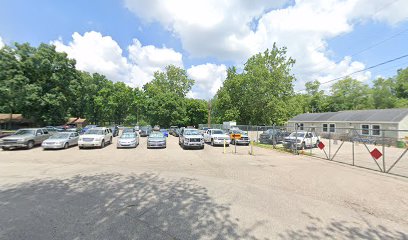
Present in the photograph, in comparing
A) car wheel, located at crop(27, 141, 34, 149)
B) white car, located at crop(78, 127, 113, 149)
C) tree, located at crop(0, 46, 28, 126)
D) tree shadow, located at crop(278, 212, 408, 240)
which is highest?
tree, located at crop(0, 46, 28, 126)

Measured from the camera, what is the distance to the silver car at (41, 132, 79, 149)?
53.6ft

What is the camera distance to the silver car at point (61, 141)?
53.6 feet

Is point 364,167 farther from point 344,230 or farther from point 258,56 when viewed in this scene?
point 258,56

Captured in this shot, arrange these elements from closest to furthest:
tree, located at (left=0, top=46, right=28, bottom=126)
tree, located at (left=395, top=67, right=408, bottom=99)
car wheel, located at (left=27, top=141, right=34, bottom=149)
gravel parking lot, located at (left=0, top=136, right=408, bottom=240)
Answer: gravel parking lot, located at (left=0, top=136, right=408, bottom=240), car wheel, located at (left=27, top=141, right=34, bottom=149), tree, located at (left=0, top=46, right=28, bottom=126), tree, located at (left=395, top=67, right=408, bottom=99)

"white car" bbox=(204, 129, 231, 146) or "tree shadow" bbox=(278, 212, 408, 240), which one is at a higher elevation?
"white car" bbox=(204, 129, 231, 146)

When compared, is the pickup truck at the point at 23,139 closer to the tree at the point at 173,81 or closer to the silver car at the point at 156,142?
the silver car at the point at 156,142

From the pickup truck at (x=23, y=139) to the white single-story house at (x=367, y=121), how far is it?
24.3m

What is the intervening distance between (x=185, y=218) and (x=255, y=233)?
4.90 feet

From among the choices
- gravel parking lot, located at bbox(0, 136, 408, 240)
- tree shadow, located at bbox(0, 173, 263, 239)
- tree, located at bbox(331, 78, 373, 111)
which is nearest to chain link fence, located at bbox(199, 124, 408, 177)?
gravel parking lot, located at bbox(0, 136, 408, 240)

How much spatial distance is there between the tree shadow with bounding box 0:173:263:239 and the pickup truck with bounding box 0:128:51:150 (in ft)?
40.2

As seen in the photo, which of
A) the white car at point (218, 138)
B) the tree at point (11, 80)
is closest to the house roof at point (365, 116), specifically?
the white car at point (218, 138)

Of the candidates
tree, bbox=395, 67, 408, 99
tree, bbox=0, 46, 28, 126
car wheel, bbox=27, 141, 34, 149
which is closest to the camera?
car wheel, bbox=27, 141, 34, 149

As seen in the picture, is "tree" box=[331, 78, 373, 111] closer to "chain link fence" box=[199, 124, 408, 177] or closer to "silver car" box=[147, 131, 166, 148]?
"chain link fence" box=[199, 124, 408, 177]

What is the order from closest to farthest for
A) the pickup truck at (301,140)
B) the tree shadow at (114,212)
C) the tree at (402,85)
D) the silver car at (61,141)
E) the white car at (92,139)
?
the tree shadow at (114,212), the silver car at (61,141), the white car at (92,139), the pickup truck at (301,140), the tree at (402,85)
